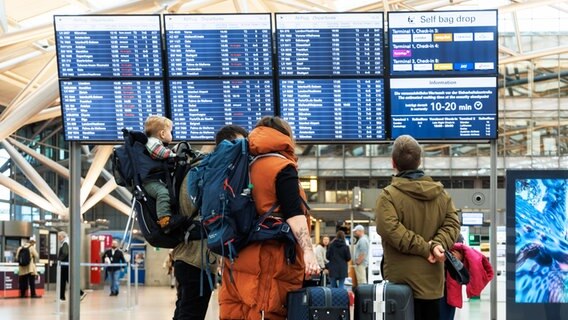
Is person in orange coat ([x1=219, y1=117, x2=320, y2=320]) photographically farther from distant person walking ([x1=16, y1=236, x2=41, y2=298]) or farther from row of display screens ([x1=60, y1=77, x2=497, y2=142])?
distant person walking ([x1=16, y1=236, x2=41, y2=298])

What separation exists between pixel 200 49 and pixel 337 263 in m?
12.1

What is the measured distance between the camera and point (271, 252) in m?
5.71

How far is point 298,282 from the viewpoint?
5801mm

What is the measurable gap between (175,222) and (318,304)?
137 cm

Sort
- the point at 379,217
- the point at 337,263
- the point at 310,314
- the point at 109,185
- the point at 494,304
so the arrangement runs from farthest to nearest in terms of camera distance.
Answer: the point at 109,185, the point at 337,263, the point at 494,304, the point at 379,217, the point at 310,314

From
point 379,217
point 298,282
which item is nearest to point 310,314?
point 298,282

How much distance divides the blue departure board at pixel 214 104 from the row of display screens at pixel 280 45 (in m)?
0.12

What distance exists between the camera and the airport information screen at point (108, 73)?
1073 centimetres

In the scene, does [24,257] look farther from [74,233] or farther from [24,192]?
[74,233]

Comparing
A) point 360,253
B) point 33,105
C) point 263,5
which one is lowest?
point 360,253

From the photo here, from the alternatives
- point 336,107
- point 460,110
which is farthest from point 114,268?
point 460,110

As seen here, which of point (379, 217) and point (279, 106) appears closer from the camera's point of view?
point (379, 217)

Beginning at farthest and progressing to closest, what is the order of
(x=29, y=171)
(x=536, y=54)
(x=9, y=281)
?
(x=536, y=54) → (x=29, y=171) → (x=9, y=281)

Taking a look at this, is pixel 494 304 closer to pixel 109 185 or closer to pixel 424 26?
pixel 424 26
